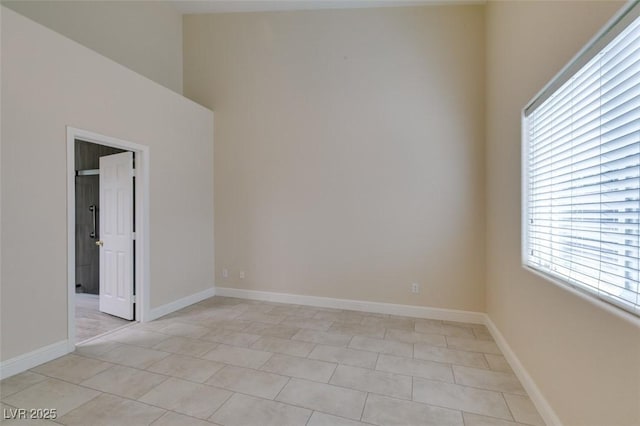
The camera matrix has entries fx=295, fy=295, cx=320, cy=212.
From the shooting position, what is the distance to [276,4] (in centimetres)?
432

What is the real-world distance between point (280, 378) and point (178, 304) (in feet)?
7.93

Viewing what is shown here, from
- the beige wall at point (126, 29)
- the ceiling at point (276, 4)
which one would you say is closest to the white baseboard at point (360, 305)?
the beige wall at point (126, 29)

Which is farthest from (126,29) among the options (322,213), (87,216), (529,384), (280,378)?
→ (529,384)

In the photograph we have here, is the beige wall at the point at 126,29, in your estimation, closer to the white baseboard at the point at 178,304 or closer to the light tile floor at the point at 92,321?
the white baseboard at the point at 178,304

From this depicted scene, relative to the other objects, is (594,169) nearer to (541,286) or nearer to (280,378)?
(541,286)

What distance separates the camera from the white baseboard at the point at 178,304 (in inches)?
150

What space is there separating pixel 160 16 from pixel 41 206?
3.52 metres

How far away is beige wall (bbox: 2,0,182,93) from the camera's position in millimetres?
3391

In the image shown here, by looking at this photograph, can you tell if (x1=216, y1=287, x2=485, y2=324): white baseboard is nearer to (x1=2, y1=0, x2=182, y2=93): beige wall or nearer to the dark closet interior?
the dark closet interior

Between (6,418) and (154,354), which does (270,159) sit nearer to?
(154,354)

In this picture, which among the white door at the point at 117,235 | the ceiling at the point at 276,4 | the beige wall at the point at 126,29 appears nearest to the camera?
the beige wall at the point at 126,29

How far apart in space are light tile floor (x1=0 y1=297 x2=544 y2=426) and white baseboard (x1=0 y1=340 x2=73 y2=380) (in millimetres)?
62

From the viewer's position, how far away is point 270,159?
4.57 metres

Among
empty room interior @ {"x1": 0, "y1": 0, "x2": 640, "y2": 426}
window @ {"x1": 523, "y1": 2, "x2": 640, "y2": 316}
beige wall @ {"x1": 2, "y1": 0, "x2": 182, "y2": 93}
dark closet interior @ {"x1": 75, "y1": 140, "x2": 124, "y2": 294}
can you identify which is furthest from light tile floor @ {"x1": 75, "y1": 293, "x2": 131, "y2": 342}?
window @ {"x1": 523, "y1": 2, "x2": 640, "y2": 316}
